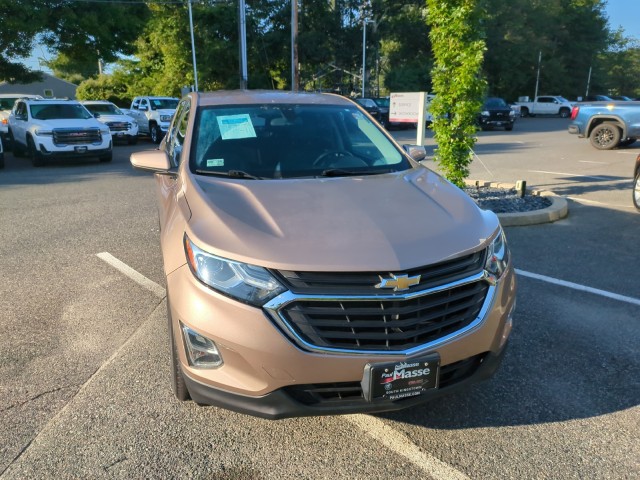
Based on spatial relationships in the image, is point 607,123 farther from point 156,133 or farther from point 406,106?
point 156,133

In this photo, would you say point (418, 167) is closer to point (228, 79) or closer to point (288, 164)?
point (288, 164)

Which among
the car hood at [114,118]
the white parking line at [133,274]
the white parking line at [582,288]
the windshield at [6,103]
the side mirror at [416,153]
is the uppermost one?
the side mirror at [416,153]

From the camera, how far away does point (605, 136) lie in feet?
54.6

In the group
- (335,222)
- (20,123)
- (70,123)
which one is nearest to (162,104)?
(20,123)

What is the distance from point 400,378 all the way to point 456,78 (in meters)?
5.94

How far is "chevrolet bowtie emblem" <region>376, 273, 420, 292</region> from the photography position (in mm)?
2332

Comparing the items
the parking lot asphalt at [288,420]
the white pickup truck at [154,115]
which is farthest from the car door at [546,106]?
the parking lot asphalt at [288,420]

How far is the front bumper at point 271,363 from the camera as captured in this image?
231 cm

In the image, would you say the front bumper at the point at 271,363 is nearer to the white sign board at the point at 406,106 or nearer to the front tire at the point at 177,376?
the front tire at the point at 177,376

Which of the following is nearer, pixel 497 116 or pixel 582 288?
pixel 582 288

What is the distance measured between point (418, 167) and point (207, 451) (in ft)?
7.81

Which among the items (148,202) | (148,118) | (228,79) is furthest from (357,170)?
(228,79)

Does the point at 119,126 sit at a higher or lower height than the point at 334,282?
lower

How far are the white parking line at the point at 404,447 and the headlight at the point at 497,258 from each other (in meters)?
0.95
